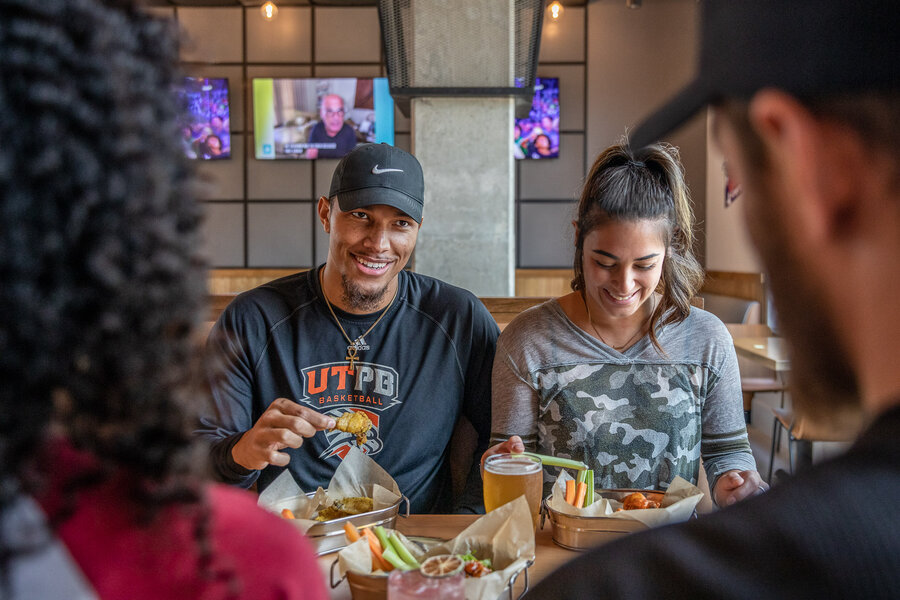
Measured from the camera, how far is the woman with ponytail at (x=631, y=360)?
1934 millimetres

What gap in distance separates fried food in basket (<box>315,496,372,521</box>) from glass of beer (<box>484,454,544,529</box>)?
0.26 m

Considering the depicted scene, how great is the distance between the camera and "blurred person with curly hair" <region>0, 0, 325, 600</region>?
0.40 metres

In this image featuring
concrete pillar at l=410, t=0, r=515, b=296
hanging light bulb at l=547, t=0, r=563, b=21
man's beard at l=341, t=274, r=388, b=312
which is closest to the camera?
man's beard at l=341, t=274, r=388, b=312

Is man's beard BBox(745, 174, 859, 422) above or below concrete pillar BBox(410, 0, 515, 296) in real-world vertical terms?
below

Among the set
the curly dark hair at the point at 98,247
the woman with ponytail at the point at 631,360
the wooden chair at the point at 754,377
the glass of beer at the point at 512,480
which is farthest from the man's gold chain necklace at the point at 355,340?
the wooden chair at the point at 754,377

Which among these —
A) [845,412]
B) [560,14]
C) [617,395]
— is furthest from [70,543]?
[560,14]

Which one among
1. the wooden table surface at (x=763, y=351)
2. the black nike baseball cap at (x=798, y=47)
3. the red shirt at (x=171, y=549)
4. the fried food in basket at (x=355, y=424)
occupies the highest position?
the black nike baseball cap at (x=798, y=47)

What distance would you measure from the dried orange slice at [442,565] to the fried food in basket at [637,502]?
490mm

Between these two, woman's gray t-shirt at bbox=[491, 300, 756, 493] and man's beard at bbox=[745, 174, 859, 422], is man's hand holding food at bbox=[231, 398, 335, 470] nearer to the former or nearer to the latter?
woman's gray t-shirt at bbox=[491, 300, 756, 493]

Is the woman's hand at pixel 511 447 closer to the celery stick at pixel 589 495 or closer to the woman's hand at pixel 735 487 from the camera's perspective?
the celery stick at pixel 589 495

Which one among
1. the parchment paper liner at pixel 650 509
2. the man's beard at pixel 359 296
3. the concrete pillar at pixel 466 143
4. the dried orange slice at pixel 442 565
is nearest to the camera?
the dried orange slice at pixel 442 565

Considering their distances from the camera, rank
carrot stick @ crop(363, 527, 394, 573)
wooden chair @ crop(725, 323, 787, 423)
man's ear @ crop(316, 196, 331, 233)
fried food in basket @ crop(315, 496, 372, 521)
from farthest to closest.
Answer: wooden chair @ crop(725, 323, 787, 423)
man's ear @ crop(316, 196, 331, 233)
fried food in basket @ crop(315, 496, 372, 521)
carrot stick @ crop(363, 527, 394, 573)

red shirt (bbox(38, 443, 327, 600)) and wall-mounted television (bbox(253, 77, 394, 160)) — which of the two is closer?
red shirt (bbox(38, 443, 327, 600))

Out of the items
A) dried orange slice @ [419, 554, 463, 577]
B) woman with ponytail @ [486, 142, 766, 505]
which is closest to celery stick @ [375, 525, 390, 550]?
dried orange slice @ [419, 554, 463, 577]
